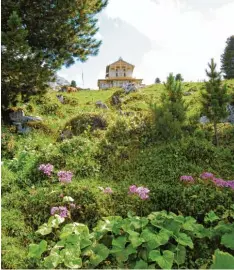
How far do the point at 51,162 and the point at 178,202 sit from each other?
13.4ft

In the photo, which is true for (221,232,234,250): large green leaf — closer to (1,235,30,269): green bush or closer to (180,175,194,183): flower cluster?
(180,175,194,183): flower cluster

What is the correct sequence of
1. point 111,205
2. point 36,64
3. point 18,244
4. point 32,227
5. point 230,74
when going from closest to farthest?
point 18,244, point 32,227, point 111,205, point 36,64, point 230,74

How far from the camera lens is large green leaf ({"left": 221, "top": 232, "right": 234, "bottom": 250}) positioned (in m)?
6.92

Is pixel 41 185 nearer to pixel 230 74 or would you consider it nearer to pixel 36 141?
pixel 36 141

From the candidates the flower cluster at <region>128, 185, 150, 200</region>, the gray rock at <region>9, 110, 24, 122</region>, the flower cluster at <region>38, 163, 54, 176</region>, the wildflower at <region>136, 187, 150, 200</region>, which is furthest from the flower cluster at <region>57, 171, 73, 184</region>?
the gray rock at <region>9, 110, 24, 122</region>

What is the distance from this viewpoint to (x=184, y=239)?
688 cm

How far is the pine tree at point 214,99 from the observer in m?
13.8

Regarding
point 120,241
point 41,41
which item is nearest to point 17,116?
point 41,41

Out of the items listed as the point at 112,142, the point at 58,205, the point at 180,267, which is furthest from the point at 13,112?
the point at 180,267

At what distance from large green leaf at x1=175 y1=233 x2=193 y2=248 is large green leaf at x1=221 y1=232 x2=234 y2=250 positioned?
663mm

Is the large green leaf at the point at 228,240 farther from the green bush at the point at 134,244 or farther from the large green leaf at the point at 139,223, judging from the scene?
the large green leaf at the point at 139,223

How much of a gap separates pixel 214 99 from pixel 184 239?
7969mm

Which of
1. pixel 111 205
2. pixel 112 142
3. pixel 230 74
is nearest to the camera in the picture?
pixel 111 205

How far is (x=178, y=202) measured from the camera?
8719 mm
